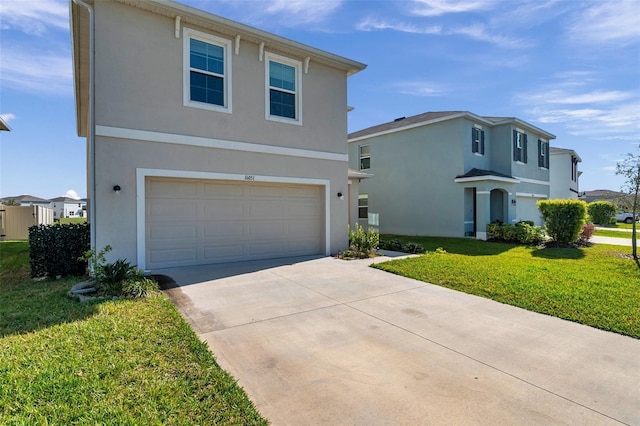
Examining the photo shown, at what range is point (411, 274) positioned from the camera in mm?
7859

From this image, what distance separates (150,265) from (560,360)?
808 cm

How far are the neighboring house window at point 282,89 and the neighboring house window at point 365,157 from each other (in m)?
10.6

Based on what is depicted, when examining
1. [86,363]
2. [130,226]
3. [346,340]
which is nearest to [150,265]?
[130,226]

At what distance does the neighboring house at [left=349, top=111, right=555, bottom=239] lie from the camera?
16.3 meters

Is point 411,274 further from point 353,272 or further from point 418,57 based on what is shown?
point 418,57

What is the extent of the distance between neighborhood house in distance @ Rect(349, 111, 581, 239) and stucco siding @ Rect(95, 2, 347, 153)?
31.1 ft

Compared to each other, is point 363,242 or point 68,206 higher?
point 68,206

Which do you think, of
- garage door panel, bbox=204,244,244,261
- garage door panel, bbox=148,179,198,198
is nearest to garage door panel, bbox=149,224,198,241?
garage door panel, bbox=204,244,244,261

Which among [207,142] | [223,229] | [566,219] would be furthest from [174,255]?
[566,219]

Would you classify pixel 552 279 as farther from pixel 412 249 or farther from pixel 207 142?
pixel 207 142

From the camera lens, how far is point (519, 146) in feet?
60.7

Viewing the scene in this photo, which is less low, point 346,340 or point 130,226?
point 130,226

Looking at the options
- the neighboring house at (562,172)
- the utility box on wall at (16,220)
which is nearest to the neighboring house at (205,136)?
the utility box on wall at (16,220)

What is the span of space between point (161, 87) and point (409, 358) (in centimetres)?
794
